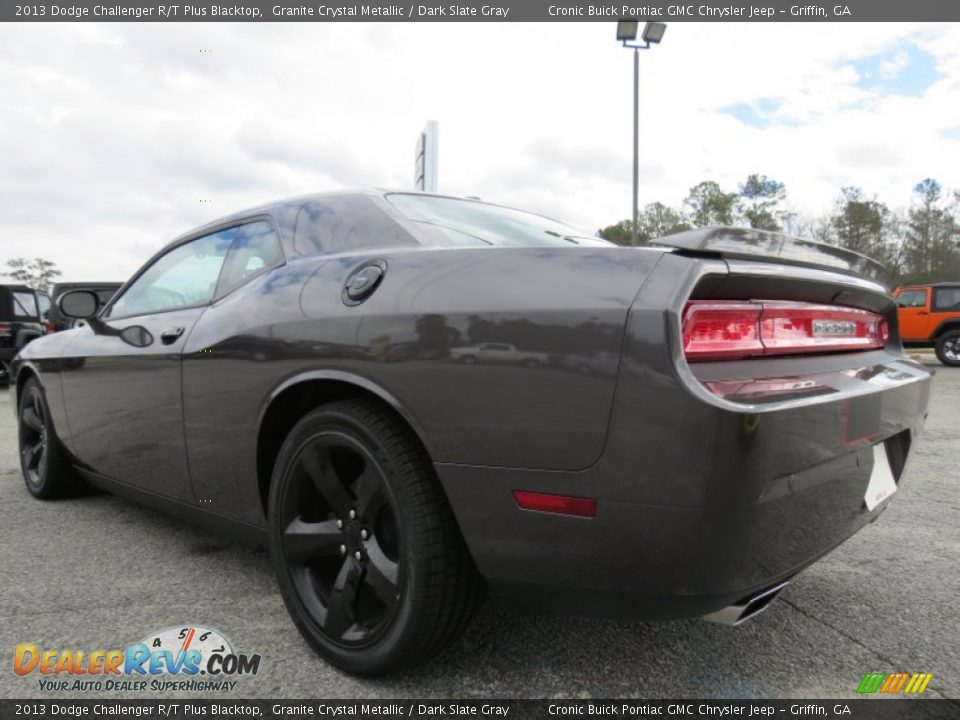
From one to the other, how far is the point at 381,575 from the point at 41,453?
9.50 feet

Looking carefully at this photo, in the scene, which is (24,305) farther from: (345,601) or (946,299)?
(946,299)

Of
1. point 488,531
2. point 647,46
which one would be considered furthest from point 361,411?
point 647,46

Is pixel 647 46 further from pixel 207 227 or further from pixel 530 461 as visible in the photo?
pixel 530 461

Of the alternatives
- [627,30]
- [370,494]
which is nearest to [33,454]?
[370,494]

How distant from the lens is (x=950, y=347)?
1480 centimetres

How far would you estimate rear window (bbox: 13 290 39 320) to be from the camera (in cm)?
1155

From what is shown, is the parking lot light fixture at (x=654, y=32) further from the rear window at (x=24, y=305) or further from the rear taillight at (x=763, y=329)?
the rear window at (x=24, y=305)

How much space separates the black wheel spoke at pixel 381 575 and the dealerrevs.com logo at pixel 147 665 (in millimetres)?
441

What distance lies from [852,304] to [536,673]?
54.8 inches

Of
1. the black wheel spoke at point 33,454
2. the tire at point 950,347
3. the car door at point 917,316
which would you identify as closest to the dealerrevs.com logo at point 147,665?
the black wheel spoke at point 33,454

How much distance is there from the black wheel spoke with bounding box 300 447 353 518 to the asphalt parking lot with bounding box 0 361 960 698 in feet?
1.47

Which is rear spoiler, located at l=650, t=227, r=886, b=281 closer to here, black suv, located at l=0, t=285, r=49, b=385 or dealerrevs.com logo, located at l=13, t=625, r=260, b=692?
dealerrevs.com logo, located at l=13, t=625, r=260, b=692

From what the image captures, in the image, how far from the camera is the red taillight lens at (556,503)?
1.41m

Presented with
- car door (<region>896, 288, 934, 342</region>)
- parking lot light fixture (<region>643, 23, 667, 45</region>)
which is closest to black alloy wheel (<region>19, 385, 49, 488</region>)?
parking lot light fixture (<region>643, 23, 667, 45</region>)
